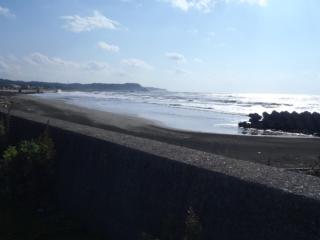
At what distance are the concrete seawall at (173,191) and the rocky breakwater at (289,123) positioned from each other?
25.2m

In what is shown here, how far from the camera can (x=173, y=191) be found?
414 cm

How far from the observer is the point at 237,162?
4.27 meters

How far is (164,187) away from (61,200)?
95.6 inches

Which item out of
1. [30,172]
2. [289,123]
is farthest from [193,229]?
[289,123]

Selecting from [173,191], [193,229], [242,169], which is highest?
[242,169]

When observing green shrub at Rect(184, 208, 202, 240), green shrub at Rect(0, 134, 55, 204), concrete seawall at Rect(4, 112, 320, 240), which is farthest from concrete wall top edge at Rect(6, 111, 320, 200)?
green shrub at Rect(0, 134, 55, 204)

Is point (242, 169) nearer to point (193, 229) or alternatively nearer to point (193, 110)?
point (193, 229)

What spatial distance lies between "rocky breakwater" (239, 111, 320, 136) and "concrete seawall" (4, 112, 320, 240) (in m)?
25.2

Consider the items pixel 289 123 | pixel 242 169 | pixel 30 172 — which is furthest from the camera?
pixel 289 123

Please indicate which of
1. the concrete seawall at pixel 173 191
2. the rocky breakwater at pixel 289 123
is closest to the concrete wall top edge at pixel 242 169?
the concrete seawall at pixel 173 191

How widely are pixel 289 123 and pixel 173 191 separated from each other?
29.4 m

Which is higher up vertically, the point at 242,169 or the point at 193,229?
the point at 242,169

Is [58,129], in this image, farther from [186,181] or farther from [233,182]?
[233,182]

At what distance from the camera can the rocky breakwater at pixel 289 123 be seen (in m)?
31.0
